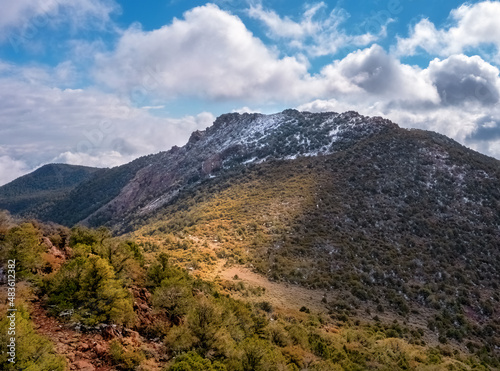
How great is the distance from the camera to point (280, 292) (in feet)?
109

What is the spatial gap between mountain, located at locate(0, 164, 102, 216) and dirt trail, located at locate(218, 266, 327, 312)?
357ft

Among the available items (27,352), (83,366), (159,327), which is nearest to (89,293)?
(83,366)

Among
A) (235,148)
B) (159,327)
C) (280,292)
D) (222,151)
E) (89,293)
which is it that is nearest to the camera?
(89,293)

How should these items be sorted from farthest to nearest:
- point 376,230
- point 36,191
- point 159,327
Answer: point 36,191 → point 376,230 → point 159,327

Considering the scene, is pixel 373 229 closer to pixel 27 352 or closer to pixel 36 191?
pixel 27 352

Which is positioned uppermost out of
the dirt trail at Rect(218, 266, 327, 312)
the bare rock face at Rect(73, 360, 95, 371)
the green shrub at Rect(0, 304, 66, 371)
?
the green shrub at Rect(0, 304, 66, 371)

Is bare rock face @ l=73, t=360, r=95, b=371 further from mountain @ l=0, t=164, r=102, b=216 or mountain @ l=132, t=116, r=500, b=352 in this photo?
mountain @ l=0, t=164, r=102, b=216

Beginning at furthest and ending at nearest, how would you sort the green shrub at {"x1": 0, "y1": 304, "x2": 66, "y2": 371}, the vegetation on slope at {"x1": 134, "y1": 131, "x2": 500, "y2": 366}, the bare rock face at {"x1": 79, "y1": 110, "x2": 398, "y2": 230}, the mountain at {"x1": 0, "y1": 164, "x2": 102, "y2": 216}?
1. the mountain at {"x1": 0, "y1": 164, "x2": 102, "y2": 216}
2. the bare rock face at {"x1": 79, "y1": 110, "x2": 398, "y2": 230}
3. the vegetation on slope at {"x1": 134, "y1": 131, "x2": 500, "y2": 366}
4. the green shrub at {"x1": 0, "y1": 304, "x2": 66, "y2": 371}

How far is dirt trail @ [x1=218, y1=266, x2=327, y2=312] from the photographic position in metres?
30.5

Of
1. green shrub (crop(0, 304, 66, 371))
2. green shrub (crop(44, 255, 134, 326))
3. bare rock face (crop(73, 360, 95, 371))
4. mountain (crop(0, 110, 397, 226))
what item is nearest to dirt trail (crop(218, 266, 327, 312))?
green shrub (crop(44, 255, 134, 326))

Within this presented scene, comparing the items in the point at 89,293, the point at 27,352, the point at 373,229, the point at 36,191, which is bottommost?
the point at 27,352

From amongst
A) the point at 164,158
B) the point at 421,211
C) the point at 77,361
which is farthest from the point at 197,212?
the point at 164,158

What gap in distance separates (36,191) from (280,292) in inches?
7368

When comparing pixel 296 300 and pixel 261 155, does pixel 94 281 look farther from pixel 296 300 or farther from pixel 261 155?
pixel 261 155
